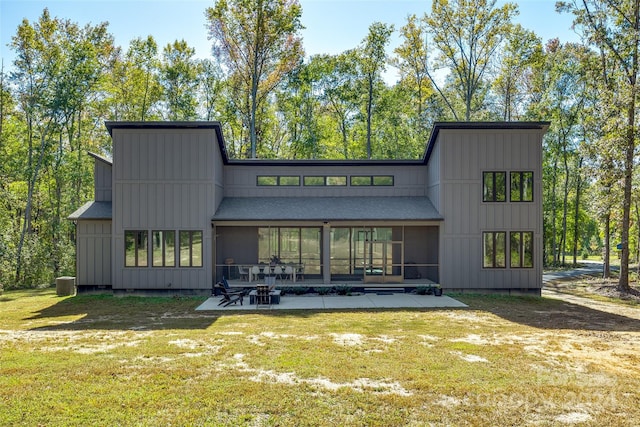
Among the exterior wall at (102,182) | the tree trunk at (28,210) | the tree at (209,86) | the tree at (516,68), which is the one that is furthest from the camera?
the tree at (209,86)

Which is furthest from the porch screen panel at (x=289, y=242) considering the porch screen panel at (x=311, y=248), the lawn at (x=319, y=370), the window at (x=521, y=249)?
the window at (x=521, y=249)

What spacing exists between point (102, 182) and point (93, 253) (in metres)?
3.14

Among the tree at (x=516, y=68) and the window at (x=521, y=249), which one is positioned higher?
the tree at (x=516, y=68)

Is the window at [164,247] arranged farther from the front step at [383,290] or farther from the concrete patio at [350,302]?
the front step at [383,290]

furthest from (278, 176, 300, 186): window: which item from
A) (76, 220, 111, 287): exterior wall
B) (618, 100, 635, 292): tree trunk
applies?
(618, 100, 635, 292): tree trunk

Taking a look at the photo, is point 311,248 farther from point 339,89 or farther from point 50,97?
point 339,89

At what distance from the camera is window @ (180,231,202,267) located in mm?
15117

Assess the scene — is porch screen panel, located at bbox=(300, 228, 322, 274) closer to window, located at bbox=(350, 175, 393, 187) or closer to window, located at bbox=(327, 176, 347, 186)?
window, located at bbox=(327, 176, 347, 186)

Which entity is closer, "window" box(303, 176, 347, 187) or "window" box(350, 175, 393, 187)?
"window" box(303, 176, 347, 187)

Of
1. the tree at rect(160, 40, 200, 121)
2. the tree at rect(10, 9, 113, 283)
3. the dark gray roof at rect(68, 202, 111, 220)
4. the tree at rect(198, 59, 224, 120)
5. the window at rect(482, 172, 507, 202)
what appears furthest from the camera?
the tree at rect(198, 59, 224, 120)

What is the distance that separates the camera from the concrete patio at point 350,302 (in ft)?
42.0

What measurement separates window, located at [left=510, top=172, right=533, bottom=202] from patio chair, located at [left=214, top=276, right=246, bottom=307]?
1089cm

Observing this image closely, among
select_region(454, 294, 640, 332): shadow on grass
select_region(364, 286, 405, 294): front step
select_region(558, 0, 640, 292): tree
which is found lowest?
select_region(454, 294, 640, 332): shadow on grass

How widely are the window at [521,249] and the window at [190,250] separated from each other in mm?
11951
